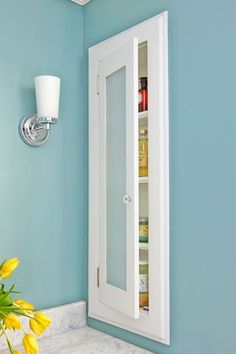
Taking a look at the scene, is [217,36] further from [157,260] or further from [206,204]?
[157,260]

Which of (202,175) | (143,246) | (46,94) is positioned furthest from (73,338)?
(46,94)

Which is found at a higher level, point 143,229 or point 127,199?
point 127,199

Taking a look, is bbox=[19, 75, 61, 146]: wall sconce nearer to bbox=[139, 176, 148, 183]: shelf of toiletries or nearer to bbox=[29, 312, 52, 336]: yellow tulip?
bbox=[139, 176, 148, 183]: shelf of toiletries

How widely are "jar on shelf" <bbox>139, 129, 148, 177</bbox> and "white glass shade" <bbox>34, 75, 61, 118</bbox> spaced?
0.38 meters

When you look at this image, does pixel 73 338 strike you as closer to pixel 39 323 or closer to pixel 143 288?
pixel 143 288

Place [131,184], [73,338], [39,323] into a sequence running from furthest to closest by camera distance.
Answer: [73,338]
[131,184]
[39,323]

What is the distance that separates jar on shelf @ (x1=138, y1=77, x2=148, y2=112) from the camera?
1.56 metres

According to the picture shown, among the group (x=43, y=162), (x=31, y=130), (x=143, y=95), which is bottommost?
(x=43, y=162)

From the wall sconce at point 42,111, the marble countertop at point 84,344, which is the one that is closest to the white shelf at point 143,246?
→ the marble countertop at point 84,344

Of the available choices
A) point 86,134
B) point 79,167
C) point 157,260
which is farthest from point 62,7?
point 157,260

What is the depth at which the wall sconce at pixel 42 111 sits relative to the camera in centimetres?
159

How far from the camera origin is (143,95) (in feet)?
5.17

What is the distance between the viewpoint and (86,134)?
1.91m

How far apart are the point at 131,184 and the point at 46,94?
1.70ft
